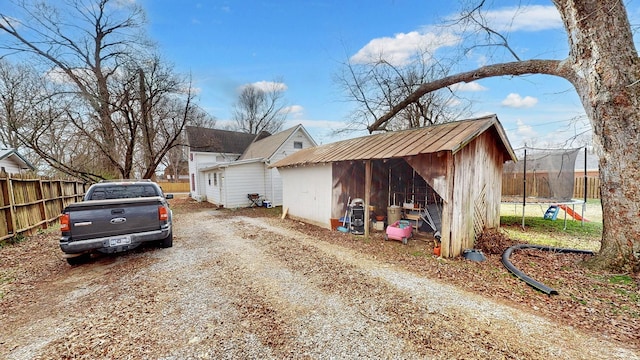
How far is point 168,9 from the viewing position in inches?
415

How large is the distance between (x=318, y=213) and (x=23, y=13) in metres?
16.7

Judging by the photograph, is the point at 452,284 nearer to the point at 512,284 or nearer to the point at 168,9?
the point at 512,284

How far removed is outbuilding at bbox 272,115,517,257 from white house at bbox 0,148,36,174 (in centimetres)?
1207

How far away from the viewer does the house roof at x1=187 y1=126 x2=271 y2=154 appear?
21031mm

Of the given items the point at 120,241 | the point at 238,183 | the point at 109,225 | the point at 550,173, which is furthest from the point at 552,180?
the point at 238,183

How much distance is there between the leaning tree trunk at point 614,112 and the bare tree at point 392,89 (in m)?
7.42

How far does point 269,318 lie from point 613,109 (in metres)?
6.36

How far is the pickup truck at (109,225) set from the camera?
180 inches

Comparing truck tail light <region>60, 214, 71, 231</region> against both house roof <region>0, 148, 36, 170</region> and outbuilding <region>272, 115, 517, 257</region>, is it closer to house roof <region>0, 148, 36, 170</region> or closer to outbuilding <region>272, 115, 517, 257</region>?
outbuilding <region>272, 115, 517, 257</region>

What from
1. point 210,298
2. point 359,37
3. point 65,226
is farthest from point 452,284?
point 359,37

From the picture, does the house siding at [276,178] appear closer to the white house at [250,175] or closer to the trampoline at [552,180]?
the white house at [250,175]

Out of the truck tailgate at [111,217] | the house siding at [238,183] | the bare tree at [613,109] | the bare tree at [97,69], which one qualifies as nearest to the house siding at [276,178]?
the house siding at [238,183]

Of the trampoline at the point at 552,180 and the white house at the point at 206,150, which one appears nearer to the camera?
the trampoline at the point at 552,180

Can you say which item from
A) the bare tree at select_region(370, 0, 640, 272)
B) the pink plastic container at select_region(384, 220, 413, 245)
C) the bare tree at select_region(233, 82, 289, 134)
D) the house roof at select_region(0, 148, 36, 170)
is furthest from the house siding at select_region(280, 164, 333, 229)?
the bare tree at select_region(233, 82, 289, 134)
